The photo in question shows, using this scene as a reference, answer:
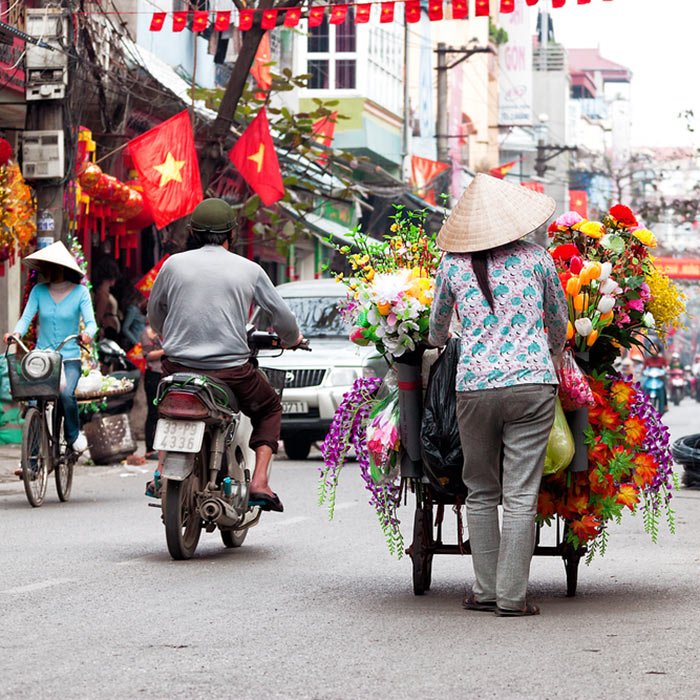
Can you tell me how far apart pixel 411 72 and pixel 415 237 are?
41.1 meters

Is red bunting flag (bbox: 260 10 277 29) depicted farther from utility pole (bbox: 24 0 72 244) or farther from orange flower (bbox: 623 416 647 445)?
orange flower (bbox: 623 416 647 445)

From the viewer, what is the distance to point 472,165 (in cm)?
5938

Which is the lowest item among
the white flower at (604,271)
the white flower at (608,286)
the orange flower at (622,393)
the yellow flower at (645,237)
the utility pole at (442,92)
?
the orange flower at (622,393)

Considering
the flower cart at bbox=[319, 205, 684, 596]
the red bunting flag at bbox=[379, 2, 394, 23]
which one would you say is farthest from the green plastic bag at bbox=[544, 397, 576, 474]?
the red bunting flag at bbox=[379, 2, 394, 23]

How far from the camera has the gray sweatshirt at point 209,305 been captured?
8.01m

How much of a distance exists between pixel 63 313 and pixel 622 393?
5.60 m

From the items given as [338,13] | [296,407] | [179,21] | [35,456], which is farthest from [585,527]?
[179,21]

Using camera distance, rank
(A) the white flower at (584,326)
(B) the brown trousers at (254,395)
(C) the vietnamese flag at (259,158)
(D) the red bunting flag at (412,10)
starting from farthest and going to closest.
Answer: (C) the vietnamese flag at (259,158), (D) the red bunting flag at (412,10), (B) the brown trousers at (254,395), (A) the white flower at (584,326)

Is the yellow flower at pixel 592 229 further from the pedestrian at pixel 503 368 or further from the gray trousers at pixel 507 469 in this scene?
the gray trousers at pixel 507 469

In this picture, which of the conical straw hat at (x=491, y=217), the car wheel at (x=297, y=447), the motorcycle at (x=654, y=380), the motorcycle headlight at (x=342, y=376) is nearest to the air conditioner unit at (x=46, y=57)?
the motorcycle headlight at (x=342, y=376)

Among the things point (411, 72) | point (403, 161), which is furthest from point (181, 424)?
point (411, 72)

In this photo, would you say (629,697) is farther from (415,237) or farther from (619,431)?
(415,237)

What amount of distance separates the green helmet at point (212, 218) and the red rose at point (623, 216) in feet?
7.34

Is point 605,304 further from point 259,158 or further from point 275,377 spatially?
point 259,158
